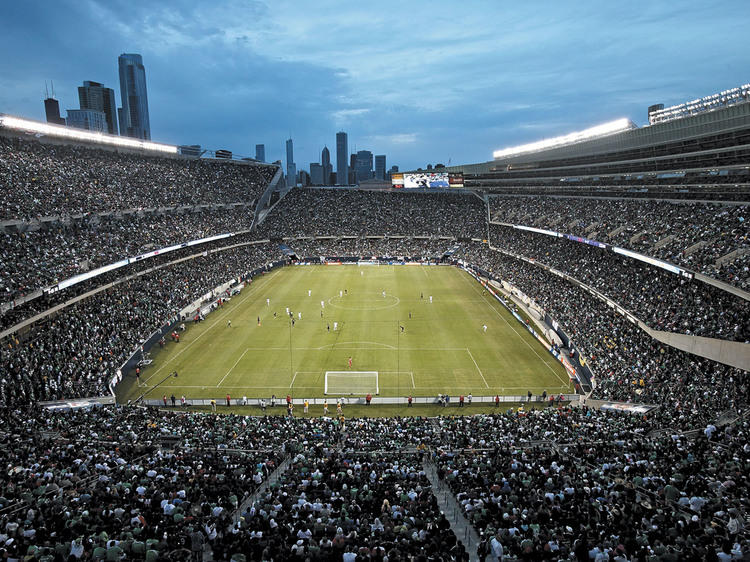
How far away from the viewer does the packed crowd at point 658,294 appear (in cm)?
2696

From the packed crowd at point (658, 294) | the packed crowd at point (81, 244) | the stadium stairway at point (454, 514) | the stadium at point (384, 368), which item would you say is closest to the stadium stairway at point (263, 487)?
the stadium at point (384, 368)

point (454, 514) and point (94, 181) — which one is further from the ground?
point (94, 181)

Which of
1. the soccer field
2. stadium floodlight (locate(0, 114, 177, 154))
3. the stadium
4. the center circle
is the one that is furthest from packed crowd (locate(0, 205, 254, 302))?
the center circle

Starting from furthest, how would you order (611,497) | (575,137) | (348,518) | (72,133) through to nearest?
(575,137)
(72,133)
(611,497)
(348,518)

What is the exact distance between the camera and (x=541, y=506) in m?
12.5

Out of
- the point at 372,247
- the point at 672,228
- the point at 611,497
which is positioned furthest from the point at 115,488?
the point at 372,247

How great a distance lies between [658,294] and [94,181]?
5822 cm

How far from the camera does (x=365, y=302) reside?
2159 inches

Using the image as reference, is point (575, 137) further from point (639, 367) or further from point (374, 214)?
point (639, 367)

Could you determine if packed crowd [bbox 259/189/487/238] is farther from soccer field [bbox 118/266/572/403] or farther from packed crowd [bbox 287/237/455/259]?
soccer field [bbox 118/266/572/403]

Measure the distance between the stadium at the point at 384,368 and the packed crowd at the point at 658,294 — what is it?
0.75 ft

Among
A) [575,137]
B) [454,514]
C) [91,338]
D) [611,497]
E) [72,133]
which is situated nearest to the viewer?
[611,497]

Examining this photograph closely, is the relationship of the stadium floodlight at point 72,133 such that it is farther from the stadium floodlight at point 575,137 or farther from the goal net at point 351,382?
the stadium floodlight at point 575,137

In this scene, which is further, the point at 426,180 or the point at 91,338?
the point at 426,180
